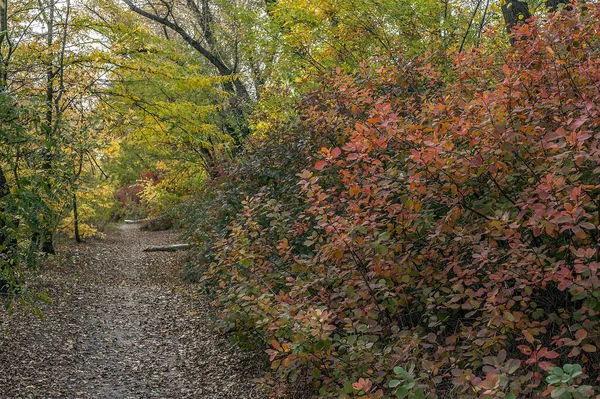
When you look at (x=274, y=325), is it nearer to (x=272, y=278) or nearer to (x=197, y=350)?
(x=272, y=278)

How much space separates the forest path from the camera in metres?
5.67

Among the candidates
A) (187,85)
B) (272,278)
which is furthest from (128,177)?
(272,278)

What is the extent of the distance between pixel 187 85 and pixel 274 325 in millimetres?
9368

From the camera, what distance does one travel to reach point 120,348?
714 centimetres

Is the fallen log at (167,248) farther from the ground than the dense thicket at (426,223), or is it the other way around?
the dense thicket at (426,223)

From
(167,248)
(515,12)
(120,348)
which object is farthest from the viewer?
(167,248)

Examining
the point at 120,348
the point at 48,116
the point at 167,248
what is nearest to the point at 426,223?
the point at 120,348

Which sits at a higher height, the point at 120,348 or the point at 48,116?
the point at 48,116

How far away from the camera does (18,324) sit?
753 centimetres

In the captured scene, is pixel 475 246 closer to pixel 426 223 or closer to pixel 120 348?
pixel 426 223

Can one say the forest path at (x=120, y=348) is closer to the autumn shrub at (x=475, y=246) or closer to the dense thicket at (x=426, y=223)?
the dense thicket at (x=426, y=223)

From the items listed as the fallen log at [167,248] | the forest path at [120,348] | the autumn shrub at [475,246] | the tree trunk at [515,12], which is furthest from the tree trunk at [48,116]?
the tree trunk at [515,12]

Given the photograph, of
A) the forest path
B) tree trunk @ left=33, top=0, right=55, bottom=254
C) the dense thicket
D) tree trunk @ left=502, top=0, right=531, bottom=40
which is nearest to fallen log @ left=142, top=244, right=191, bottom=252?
tree trunk @ left=33, top=0, right=55, bottom=254

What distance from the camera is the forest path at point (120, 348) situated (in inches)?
223
